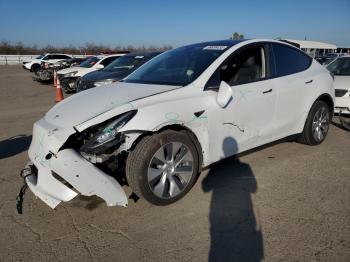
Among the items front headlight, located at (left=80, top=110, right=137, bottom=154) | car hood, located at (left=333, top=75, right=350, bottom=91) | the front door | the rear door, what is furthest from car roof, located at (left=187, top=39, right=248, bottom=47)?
car hood, located at (left=333, top=75, right=350, bottom=91)

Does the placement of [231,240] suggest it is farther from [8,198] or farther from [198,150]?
[8,198]

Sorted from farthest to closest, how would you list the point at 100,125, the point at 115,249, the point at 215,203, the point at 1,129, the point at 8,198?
the point at 1,129
the point at 8,198
the point at 215,203
the point at 100,125
the point at 115,249

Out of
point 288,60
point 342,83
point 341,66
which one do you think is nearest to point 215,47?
point 288,60

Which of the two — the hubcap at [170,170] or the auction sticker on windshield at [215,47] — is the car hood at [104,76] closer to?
the auction sticker on windshield at [215,47]

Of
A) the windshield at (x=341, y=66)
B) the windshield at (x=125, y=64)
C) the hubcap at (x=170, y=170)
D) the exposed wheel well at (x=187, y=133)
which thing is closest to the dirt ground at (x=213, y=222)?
the hubcap at (x=170, y=170)

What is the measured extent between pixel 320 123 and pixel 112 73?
6.40 metres

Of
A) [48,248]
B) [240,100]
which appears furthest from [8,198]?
[240,100]

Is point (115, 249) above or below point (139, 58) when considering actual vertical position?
below

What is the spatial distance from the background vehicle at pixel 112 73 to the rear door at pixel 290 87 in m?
4.82

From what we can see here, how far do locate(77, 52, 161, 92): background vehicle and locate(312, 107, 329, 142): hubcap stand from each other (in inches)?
199

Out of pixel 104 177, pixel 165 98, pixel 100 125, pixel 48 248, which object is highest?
pixel 165 98

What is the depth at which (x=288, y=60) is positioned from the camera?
14.9 feet

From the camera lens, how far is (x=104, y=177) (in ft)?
9.40

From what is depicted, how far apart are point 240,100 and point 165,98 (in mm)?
982
